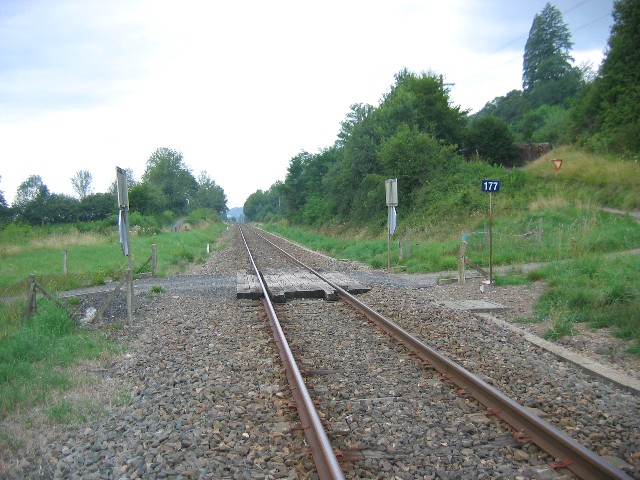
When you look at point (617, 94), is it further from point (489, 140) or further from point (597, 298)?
point (597, 298)

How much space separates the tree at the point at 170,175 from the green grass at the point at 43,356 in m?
82.0

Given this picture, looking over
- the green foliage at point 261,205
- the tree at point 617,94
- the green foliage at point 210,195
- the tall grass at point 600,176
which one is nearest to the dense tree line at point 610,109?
the tree at point 617,94

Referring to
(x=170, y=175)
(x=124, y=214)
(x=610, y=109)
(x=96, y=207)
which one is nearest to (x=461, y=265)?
(x=124, y=214)

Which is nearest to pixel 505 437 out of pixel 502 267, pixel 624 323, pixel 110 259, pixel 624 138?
pixel 624 323

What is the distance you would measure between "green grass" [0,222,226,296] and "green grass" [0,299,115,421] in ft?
22.1

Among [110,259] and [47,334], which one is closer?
[47,334]

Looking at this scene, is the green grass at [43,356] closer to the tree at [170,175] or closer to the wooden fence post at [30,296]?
the wooden fence post at [30,296]

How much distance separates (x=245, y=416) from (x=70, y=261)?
19431mm

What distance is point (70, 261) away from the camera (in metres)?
22.2

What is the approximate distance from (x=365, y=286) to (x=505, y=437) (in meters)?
8.78

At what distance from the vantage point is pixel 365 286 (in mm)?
13305

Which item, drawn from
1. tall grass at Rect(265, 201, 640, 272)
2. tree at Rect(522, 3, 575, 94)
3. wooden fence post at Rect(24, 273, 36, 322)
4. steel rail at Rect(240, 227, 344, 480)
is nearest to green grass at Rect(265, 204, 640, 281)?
tall grass at Rect(265, 201, 640, 272)

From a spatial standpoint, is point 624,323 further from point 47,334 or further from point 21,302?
point 21,302

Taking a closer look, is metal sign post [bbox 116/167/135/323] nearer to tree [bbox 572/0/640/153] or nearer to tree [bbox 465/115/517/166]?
tree [bbox 572/0/640/153]
